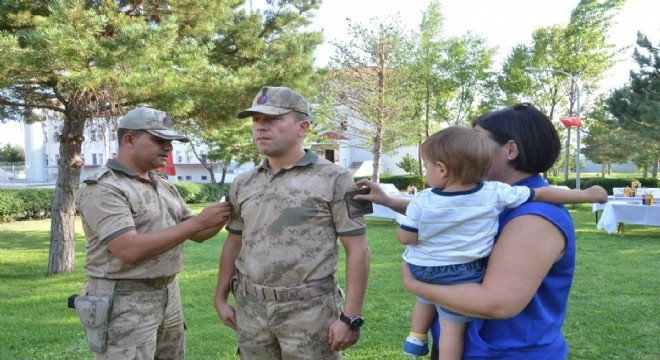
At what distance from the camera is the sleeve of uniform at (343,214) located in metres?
2.29

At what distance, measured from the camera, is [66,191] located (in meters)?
8.09

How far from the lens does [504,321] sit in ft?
4.91

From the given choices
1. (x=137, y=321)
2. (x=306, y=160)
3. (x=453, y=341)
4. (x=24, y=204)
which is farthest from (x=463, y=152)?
(x=24, y=204)

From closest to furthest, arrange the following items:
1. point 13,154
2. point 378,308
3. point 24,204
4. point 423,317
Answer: point 423,317 → point 378,308 → point 24,204 → point 13,154

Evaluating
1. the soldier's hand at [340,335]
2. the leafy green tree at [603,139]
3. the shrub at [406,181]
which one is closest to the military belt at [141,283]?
the soldier's hand at [340,335]

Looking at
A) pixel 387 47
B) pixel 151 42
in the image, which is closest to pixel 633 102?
pixel 387 47

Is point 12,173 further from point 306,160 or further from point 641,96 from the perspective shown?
point 306,160

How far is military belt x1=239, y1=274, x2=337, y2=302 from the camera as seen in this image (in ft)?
7.38

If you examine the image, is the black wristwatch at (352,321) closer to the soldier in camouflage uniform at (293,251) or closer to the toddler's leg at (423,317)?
the soldier in camouflage uniform at (293,251)

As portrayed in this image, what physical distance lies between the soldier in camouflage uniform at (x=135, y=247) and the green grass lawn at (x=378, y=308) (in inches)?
74.7

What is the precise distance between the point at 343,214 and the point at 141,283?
112cm

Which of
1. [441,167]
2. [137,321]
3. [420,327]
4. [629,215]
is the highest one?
[441,167]

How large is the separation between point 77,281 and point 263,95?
21.2 feet

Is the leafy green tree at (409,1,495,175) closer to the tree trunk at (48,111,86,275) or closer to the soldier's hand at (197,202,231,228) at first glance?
the tree trunk at (48,111,86,275)
